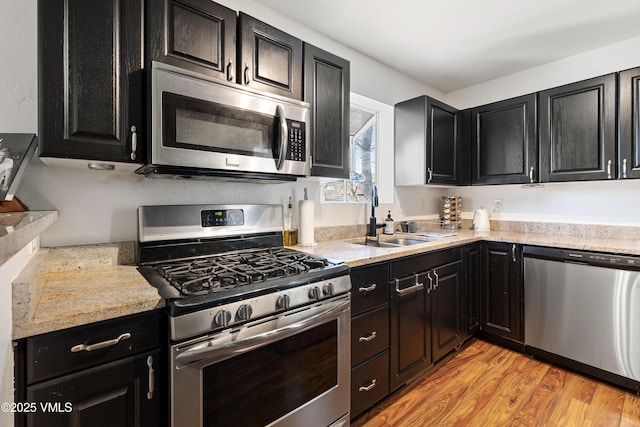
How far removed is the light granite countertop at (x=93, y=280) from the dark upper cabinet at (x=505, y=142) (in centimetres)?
73

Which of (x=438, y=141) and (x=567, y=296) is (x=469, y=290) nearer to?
(x=567, y=296)

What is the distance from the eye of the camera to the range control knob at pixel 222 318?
3.44ft

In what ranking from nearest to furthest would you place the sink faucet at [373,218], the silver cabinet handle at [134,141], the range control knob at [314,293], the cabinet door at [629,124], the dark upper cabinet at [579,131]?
the silver cabinet handle at [134,141] → the range control knob at [314,293] → the cabinet door at [629,124] → the dark upper cabinet at [579,131] → the sink faucet at [373,218]

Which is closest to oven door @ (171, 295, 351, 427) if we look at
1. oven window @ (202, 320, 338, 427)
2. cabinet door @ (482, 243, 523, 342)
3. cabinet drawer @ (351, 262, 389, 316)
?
oven window @ (202, 320, 338, 427)

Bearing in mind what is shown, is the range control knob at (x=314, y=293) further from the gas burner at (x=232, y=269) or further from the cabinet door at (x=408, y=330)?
the cabinet door at (x=408, y=330)

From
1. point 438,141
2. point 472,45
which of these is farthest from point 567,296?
point 472,45

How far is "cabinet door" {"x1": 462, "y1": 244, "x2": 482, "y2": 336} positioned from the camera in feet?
7.97

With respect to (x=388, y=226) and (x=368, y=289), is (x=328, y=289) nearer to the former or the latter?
(x=368, y=289)

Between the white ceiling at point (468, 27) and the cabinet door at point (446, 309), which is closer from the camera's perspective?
the white ceiling at point (468, 27)

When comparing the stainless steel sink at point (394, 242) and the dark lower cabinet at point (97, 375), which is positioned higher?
the stainless steel sink at point (394, 242)

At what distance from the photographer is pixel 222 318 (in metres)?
1.06

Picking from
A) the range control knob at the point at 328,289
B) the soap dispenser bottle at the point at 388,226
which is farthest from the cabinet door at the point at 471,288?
the range control knob at the point at 328,289

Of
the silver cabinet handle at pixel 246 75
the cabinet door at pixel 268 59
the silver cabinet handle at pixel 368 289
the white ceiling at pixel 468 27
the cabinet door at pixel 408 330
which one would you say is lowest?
the cabinet door at pixel 408 330

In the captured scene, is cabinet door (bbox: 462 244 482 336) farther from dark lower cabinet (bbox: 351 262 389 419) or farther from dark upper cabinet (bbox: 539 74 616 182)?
dark lower cabinet (bbox: 351 262 389 419)
